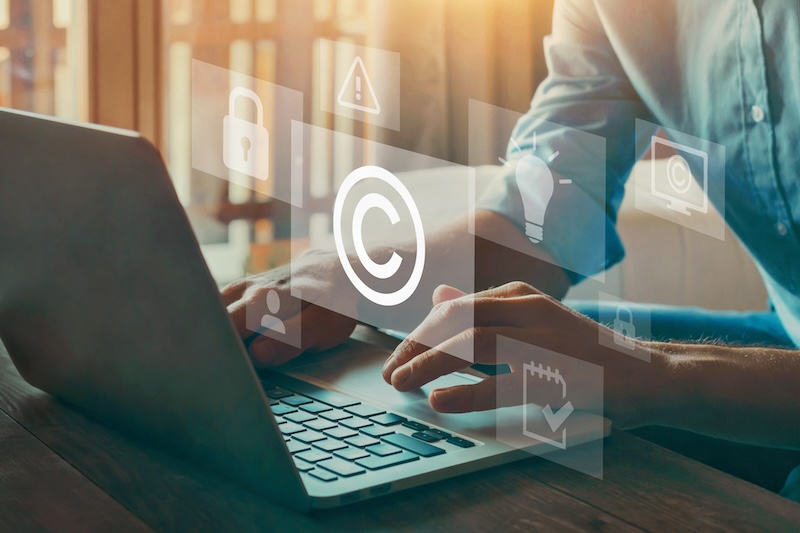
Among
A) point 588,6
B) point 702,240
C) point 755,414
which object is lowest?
point 702,240

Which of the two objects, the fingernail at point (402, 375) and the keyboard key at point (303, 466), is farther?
the fingernail at point (402, 375)

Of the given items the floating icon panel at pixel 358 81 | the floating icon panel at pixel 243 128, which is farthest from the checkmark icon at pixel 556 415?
the floating icon panel at pixel 358 81

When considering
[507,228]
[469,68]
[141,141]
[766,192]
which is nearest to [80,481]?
[141,141]

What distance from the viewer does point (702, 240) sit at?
1725mm

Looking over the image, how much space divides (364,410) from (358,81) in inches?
96.8

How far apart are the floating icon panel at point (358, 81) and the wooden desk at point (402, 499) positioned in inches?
88.9

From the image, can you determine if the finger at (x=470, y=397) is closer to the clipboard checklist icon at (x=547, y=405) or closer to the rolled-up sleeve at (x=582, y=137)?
the clipboard checklist icon at (x=547, y=405)

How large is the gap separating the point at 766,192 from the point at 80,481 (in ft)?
2.44

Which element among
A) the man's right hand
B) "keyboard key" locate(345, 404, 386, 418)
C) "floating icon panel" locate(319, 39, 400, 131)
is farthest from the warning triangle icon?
"keyboard key" locate(345, 404, 386, 418)

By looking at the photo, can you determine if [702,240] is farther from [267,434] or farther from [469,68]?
[267,434]

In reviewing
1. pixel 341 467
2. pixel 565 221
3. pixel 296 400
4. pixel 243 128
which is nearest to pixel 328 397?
pixel 296 400

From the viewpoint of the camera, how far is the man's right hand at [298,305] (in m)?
0.58

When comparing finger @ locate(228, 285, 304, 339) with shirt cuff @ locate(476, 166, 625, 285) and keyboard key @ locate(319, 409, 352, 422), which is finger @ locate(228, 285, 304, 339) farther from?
shirt cuff @ locate(476, 166, 625, 285)

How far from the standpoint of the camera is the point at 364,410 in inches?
18.3
